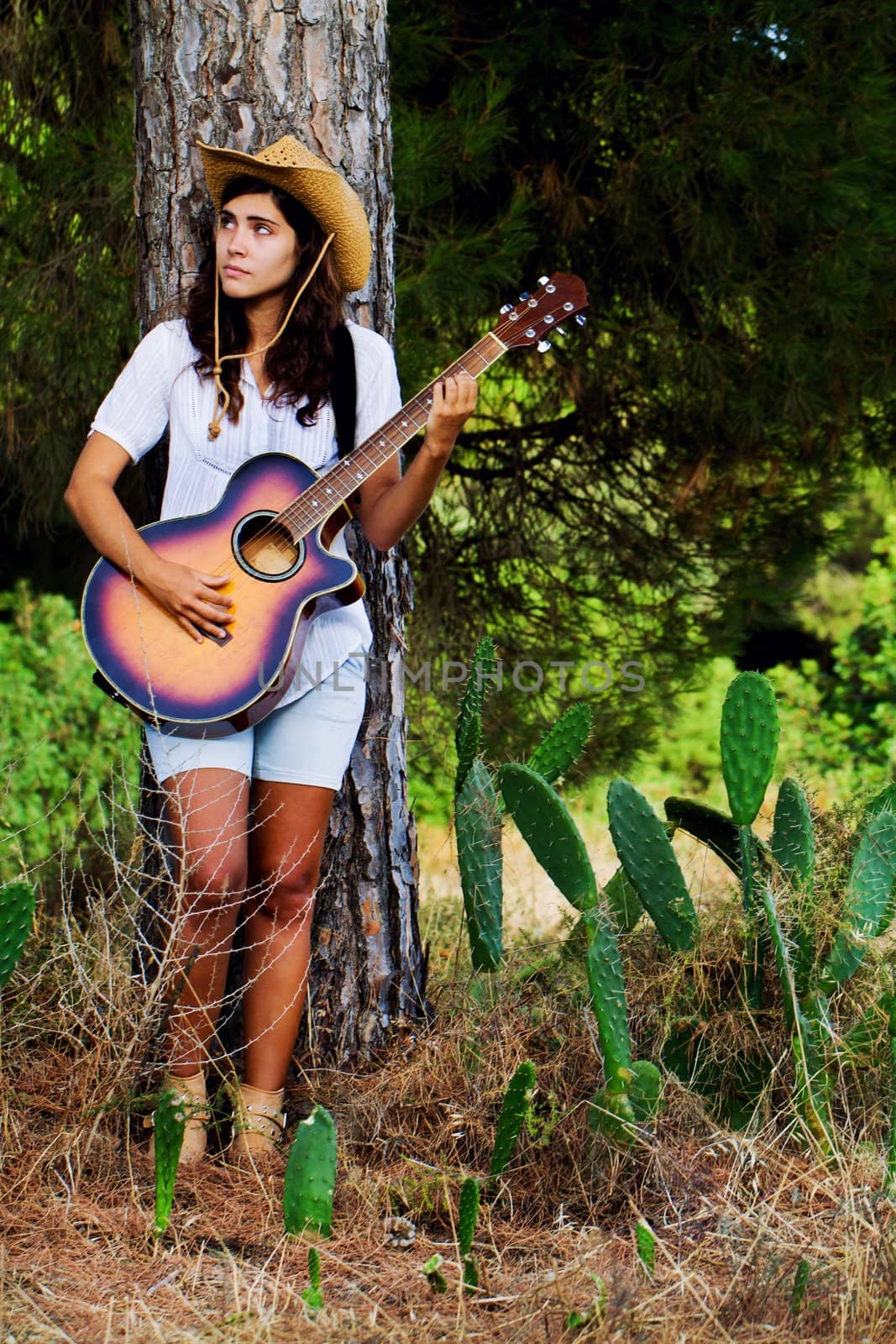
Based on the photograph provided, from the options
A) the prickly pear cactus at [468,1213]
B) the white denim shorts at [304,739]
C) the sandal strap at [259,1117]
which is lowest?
the prickly pear cactus at [468,1213]

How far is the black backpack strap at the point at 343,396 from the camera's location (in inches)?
102

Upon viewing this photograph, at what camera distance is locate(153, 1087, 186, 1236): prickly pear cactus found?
2.17 meters

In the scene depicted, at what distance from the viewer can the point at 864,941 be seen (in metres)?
2.47

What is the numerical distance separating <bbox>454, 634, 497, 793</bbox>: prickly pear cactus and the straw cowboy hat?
812mm

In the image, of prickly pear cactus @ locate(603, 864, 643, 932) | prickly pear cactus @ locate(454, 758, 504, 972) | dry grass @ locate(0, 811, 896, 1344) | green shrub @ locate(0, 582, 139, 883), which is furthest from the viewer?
green shrub @ locate(0, 582, 139, 883)

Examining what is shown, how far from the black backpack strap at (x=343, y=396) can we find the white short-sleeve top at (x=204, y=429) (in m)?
0.01

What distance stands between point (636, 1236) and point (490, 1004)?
0.76 meters

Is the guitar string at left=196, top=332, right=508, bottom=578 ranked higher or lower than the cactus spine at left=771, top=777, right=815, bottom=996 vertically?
higher

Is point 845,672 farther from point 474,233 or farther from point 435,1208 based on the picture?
point 435,1208

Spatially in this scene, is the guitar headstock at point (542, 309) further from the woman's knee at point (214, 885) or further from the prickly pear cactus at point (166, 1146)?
the prickly pear cactus at point (166, 1146)

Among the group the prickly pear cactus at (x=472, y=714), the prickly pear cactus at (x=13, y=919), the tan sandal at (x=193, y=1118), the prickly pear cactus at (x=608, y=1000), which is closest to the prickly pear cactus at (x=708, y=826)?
the prickly pear cactus at (x=472, y=714)

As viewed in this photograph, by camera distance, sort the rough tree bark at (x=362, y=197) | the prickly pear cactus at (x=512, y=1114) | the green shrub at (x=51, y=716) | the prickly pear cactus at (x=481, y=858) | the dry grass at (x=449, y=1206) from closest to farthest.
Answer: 1. the dry grass at (x=449, y=1206)
2. the prickly pear cactus at (x=512, y=1114)
3. the prickly pear cactus at (x=481, y=858)
4. the rough tree bark at (x=362, y=197)
5. the green shrub at (x=51, y=716)

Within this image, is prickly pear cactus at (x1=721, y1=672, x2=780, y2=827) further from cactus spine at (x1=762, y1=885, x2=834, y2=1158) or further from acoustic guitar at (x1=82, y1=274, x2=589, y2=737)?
acoustic guitar at (x1=82, y1=274, x2=589, y2=737)

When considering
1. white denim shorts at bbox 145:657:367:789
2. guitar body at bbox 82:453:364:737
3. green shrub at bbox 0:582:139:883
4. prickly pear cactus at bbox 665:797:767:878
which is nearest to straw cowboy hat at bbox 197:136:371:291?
guitar body at bbox 82:453:364:737
